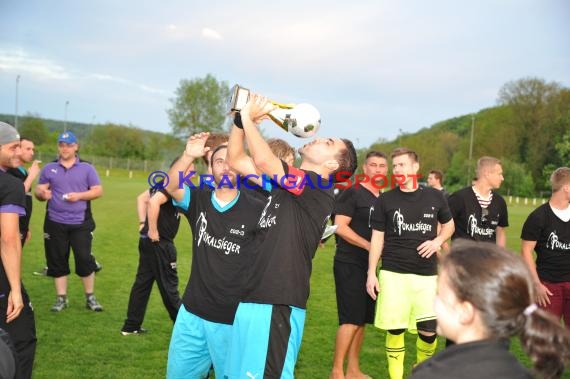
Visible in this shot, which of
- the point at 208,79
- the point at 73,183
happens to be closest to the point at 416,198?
the point at 73,183

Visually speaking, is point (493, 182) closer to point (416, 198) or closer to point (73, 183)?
point (416, 198)

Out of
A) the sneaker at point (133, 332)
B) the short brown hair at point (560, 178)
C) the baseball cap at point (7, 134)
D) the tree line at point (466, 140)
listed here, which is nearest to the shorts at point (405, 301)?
the short brown hair at point (560, 178)

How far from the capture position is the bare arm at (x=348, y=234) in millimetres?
5346

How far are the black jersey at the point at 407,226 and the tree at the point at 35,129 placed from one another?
278 feet

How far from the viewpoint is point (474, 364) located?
5.48 feet

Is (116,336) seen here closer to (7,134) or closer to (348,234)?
(348,234)

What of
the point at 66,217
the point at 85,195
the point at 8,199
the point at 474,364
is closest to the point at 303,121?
the point at 474,364

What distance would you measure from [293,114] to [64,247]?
206 inches

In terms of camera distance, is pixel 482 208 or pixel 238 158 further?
pixel 482 208

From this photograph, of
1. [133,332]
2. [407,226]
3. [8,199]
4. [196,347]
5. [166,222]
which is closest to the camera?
[8,199]

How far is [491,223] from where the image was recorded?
18.9 feet

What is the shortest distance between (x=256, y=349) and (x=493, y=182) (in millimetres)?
3713

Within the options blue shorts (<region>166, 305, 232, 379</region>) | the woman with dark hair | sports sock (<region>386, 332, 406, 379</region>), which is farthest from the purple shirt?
the woman with dark hair

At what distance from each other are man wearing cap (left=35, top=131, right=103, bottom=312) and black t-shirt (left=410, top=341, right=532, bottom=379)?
631cm
